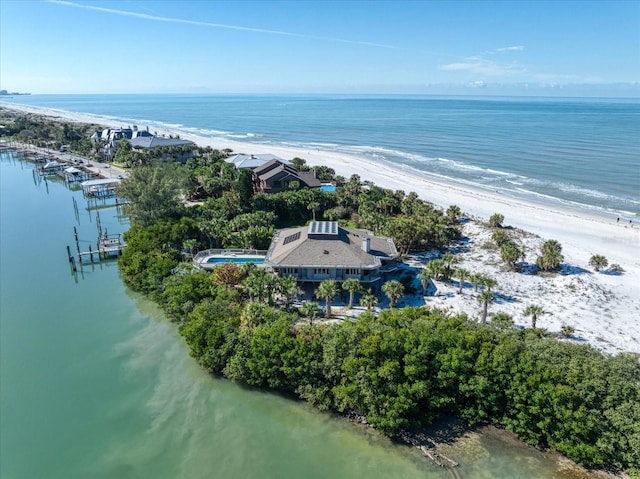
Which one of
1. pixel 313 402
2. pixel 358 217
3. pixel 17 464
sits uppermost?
pixel 358 217

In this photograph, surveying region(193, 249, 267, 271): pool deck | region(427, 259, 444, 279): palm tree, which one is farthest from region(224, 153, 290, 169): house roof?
region(427, 259, 444, 279): palm tree

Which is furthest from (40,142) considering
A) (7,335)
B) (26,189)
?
(7,335)

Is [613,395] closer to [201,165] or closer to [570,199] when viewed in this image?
[570,199]

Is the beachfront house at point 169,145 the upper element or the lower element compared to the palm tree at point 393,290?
upper

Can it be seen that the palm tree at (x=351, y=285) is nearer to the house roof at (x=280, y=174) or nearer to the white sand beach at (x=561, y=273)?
the white sand beach at (x=561, y=273)

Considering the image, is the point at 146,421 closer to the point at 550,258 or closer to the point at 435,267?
the point at 435,267

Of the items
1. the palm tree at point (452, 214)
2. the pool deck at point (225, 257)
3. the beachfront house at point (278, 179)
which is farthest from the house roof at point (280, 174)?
the pool deck at point (225, 257)

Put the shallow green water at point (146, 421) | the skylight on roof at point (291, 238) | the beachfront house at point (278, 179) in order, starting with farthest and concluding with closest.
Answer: the beachfront house at point (278, 179) → the skylight on roof at point (291, 238) → the shallow green water at point (146, 421)
